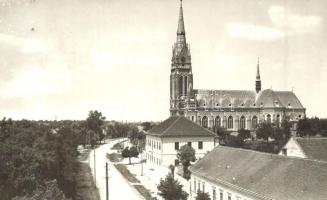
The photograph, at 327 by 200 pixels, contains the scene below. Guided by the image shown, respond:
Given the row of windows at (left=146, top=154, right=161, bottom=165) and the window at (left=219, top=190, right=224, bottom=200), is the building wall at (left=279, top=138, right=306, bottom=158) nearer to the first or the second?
the window at (left=219, top=190, right=224, bottom=200)

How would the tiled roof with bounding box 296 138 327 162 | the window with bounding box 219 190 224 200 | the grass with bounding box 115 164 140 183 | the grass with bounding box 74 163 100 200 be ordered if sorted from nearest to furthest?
the window with bounding box 219 190 224 200
the tiled roof with bounding box 296 138 327 162
the grass with bounding box 74 163 100 200
the grass with bounding box 115 164 140 183

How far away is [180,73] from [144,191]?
71.1 metres

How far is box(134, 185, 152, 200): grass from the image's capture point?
39.4 meters

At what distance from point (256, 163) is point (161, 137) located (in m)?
30.4

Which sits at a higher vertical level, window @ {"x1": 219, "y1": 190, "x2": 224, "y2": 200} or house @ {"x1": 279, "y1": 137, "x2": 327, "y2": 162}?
house @ {"x1": 279, "y1": 137, "x2": 327, "y2": 162}

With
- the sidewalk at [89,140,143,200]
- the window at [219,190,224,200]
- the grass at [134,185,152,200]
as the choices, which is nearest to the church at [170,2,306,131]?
the sidewalk at [89,140,143,200]

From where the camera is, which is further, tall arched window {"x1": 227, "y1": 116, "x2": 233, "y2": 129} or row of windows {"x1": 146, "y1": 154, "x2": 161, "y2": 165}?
tall arched window {"x1": 227, "y1": 116, "x2": 233, "y2": 129}

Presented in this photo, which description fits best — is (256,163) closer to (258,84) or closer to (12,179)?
(12,179)

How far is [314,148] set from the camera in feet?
119

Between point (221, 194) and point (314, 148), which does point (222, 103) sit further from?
point (221, 194)

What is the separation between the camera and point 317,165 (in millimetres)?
25516

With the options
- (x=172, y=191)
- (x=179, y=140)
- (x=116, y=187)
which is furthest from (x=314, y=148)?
(x=179, y=140)

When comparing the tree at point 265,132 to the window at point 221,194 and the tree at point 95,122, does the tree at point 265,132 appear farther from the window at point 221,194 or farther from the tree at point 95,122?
the window at point 221,194

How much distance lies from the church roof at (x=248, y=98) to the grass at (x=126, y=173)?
49.5 metres
